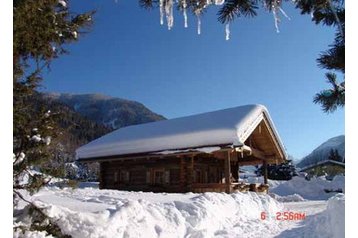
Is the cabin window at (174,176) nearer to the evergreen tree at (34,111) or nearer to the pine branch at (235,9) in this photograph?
the evergreen tree at (34,111)

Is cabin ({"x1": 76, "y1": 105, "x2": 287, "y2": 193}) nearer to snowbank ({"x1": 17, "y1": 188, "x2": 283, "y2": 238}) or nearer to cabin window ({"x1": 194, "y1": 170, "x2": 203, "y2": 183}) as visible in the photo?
cabin window ({"x1": 194, "y1": 170, "x2": 203, "y2": 183})

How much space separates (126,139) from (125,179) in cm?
175

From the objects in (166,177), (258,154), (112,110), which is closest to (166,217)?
(166,177)

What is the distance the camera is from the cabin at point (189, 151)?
555 inches

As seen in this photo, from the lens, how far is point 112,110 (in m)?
123

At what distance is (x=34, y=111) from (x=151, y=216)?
2.73 m

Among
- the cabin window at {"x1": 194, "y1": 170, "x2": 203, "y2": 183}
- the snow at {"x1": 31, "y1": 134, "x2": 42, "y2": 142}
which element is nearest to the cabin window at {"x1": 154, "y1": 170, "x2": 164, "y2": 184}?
the cabin window at {"x1": 194, "y1": 170, "x2": 203, "y2": 183}

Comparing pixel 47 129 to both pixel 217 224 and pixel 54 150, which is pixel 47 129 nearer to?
pixel 54 150

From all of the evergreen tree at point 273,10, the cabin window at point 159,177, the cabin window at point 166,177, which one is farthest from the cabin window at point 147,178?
the evergreen tree at point 273,10

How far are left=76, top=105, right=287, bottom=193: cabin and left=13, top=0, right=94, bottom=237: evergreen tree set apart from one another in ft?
31.6

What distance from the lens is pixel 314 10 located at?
10.8 ft
